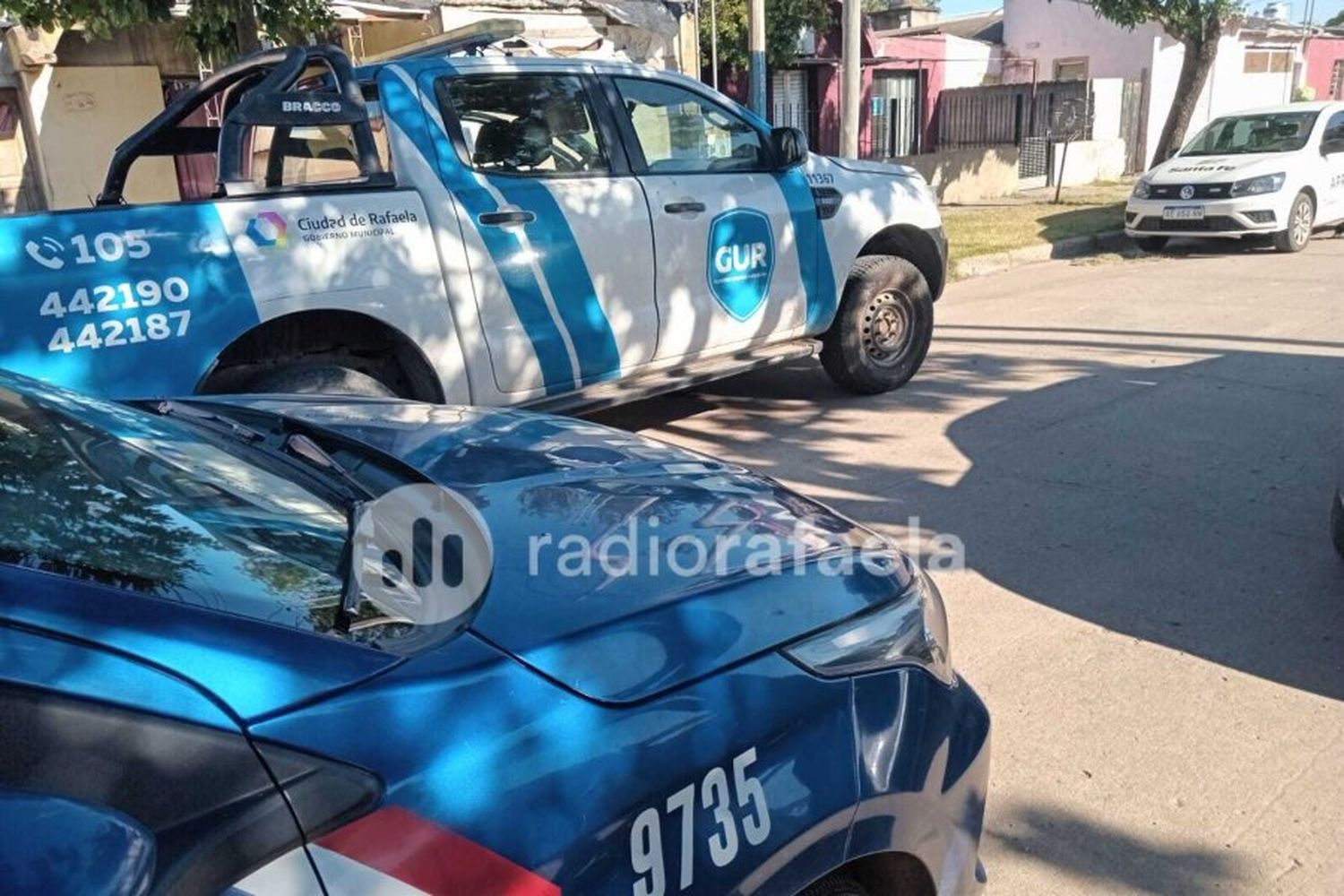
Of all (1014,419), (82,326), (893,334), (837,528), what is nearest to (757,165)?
(893,334)

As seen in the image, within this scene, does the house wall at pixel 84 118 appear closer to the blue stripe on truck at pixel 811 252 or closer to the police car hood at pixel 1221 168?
the blue stripe on truck at pixel 811 252

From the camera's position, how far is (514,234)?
189 inches

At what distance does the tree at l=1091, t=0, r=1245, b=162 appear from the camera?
16094 mm

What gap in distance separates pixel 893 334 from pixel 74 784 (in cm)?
612

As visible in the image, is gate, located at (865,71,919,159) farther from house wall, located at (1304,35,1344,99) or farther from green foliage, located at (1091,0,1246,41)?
house wall, located at (1304,35,1344,99)

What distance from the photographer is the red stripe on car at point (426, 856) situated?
1245 mm

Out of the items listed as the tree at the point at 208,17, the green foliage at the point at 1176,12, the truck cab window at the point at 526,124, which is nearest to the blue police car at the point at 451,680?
the truck cab window at the point at 526,124

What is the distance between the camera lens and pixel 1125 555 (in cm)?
439

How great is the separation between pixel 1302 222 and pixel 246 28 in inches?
463

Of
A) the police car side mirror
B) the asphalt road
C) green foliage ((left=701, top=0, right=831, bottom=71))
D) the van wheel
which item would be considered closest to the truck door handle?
the police car side mirror

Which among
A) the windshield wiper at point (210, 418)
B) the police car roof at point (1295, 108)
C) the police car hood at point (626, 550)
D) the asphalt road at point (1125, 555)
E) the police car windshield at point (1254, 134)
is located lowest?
the asphalt road at point (1125, 555)

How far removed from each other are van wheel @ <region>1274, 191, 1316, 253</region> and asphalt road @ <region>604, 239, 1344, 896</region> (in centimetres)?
466

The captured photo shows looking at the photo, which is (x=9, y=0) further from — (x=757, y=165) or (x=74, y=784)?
(x=74, y=784)

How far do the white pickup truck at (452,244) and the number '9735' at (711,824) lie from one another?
3.04 metres
